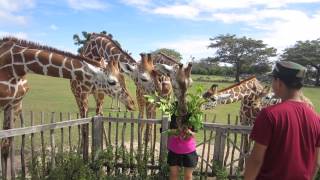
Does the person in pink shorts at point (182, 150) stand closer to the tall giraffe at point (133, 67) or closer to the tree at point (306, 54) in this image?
the tall giraffe at point (133, 67)

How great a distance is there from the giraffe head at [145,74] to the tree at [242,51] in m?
58.2

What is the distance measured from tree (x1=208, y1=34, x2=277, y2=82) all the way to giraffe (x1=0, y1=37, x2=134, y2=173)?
60.4m

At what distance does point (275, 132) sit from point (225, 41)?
70.3 meters

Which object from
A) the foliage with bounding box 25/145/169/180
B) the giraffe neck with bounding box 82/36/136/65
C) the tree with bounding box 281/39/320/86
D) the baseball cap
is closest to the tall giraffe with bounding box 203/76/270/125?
the giraffe neck with bounding box 82/36/136/65

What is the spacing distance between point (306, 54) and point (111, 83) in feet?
199

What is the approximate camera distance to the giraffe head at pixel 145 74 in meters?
10.0

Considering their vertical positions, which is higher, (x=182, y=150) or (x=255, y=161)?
(x=255, y=161)

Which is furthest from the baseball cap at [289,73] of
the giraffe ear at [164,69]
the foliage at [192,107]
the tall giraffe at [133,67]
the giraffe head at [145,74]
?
the giraffe ear at [164,69]

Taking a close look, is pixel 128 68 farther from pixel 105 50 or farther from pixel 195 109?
pixel 195 109

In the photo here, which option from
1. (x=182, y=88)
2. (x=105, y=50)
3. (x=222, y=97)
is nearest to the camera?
(x=182, y=88)

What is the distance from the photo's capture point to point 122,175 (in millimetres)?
7512

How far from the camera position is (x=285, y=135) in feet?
10.4

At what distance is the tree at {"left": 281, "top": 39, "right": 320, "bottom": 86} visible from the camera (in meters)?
61.6

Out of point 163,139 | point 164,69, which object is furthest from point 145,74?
point 163,139
